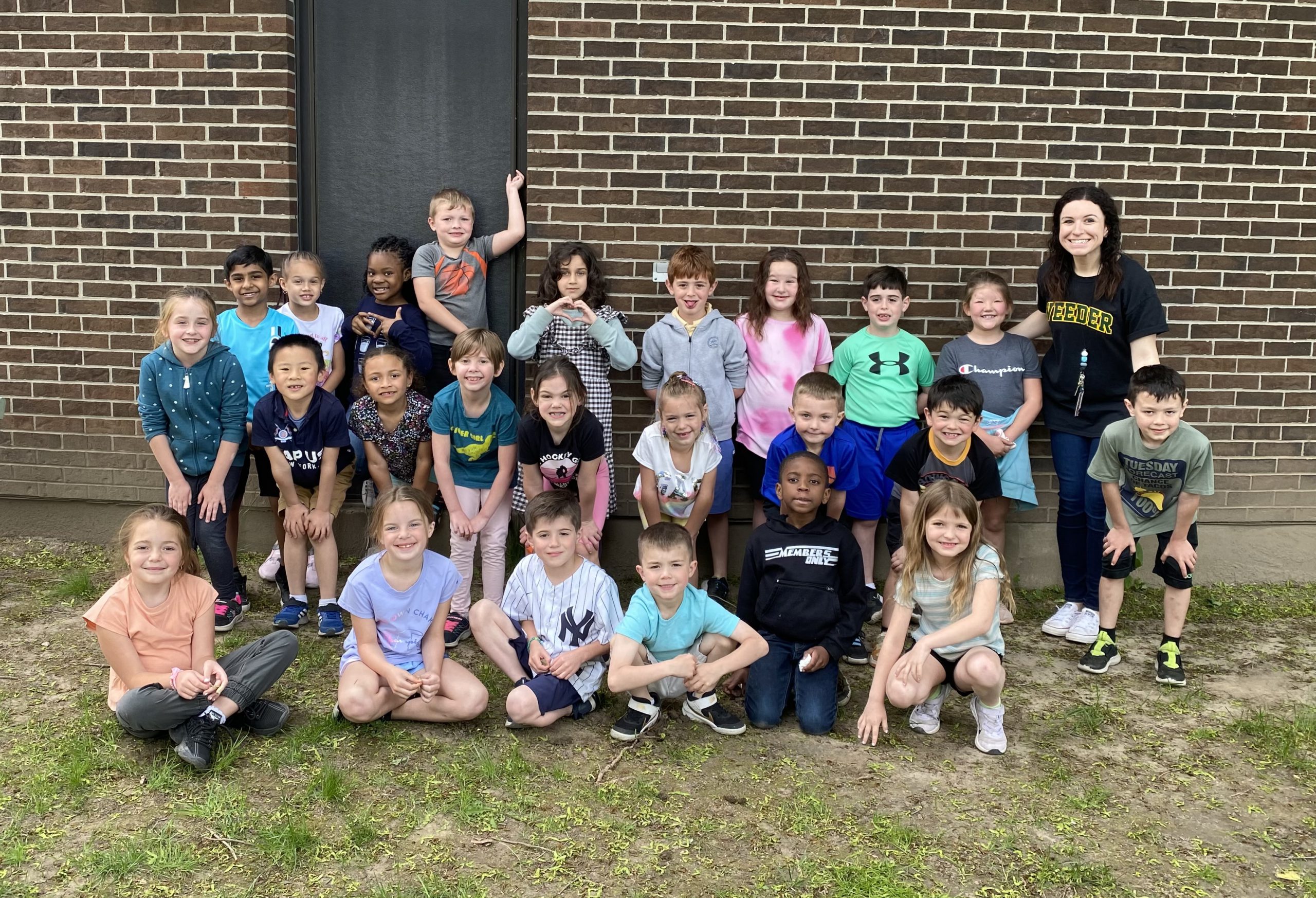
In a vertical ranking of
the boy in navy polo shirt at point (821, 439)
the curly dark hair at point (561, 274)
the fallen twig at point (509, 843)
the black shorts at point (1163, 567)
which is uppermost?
the curly dark hair at point (561, 274)

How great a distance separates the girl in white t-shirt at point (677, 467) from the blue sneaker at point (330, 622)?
1.51 meters

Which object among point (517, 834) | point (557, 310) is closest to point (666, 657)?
point (517, 834)

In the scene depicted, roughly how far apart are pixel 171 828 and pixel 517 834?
1089mm

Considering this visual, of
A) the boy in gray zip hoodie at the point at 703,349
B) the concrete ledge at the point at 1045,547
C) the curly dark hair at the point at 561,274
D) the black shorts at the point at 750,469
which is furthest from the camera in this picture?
the concrete ledge at the point at 1045,547

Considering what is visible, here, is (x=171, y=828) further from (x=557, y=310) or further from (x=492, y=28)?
(x=492, y=28)

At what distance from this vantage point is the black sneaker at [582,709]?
4359 millimetres

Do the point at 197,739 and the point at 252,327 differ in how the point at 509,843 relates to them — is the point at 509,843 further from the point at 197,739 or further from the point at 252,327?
the point at 252,327

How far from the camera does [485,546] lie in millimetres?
5367

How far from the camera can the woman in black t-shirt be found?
528 cm

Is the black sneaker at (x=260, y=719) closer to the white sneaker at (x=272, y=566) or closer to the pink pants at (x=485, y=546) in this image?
the pink pants at (x=485, y=546)

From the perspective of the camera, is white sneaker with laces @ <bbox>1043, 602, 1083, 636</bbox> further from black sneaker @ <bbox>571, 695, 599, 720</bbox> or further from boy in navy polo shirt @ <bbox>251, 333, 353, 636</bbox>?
boy in navy polo shirt @ <bbox>251, 333, 353, 636</bbox>

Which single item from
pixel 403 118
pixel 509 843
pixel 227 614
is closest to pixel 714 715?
pixel 509 843

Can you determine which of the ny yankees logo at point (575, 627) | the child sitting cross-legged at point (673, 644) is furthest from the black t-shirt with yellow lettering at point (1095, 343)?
the ny yankees logo at point (575, 627)

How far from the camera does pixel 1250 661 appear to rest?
5.18 m
